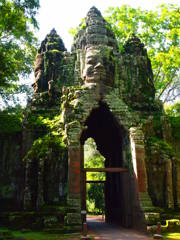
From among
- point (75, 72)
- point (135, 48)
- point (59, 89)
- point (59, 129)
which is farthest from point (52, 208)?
point (135, 48)

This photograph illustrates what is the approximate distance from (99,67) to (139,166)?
19.8 feet

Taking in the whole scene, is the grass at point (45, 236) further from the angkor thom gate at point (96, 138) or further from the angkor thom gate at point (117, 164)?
the angkor thom gate at point (117, 164)

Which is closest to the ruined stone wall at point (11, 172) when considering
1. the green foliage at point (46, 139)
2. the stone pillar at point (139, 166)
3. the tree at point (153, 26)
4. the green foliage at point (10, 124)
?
the green foliage at point (10, 124)

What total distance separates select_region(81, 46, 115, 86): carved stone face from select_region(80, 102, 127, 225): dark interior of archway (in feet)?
6.08

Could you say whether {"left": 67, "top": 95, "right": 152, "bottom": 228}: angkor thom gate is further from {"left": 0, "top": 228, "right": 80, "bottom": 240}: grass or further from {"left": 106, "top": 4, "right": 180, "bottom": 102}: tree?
{"left": 106, "top": 4, "right": 180, "bottom": 102}: tree

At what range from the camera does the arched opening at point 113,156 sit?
1314cm

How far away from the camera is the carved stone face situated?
48.4 feet

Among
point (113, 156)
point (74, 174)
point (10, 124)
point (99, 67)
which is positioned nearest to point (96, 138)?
point (113, 156)

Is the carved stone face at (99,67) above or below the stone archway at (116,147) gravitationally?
above

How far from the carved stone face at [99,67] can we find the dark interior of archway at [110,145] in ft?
6.08

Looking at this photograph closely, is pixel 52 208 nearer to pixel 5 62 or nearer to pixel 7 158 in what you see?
pixel 7 158

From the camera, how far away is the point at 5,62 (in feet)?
46.8

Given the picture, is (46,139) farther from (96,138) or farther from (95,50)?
(95,50)

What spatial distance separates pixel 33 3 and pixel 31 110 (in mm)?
6424
